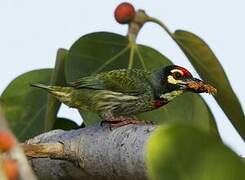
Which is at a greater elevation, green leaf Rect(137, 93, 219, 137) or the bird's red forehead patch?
the bird's red forehead patch

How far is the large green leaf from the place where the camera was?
124 inches

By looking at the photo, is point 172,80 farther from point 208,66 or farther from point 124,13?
point 124,13

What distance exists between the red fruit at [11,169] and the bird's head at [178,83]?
236cm

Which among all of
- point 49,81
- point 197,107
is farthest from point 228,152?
point 49,81

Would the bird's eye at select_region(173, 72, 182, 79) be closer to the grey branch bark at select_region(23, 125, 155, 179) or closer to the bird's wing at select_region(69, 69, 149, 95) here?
the bird's wing at select_region(69, 69, 149, 95)

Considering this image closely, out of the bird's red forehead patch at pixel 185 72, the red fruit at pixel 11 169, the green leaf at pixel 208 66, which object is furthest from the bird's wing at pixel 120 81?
the red fruit at pixel 11 169

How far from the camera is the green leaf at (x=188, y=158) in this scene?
2.08 ft

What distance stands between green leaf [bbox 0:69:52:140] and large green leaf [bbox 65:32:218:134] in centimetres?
20

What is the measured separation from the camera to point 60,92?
11.1 feet

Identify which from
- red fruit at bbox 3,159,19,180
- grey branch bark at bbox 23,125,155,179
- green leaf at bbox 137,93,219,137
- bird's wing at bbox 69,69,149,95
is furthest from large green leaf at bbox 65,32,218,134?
red fruit at bbox 3,159,19,180

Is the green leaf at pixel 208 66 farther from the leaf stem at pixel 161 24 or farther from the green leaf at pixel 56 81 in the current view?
the green leaf at pixel 56 81

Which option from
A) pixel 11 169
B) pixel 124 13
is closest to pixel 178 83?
pixel 124 13

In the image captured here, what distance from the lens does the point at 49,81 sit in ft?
11.2

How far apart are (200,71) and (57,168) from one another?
111cm
